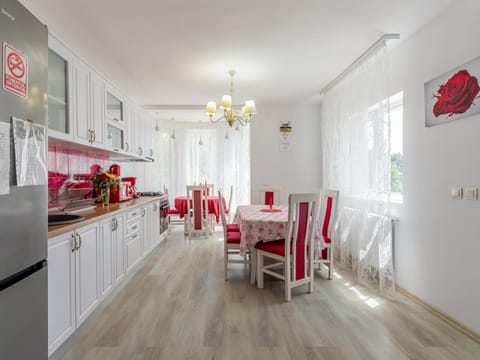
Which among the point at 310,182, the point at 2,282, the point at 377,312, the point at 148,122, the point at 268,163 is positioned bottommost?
the point at 377,312

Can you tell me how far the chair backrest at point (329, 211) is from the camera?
3.28m

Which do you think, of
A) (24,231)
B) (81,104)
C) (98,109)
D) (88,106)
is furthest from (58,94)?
(24,231)

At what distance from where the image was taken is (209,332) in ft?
7.12

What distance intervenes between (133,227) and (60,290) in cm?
155

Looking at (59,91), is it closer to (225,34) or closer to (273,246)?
(225,34)

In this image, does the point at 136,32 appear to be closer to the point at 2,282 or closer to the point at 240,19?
the point at 240,19

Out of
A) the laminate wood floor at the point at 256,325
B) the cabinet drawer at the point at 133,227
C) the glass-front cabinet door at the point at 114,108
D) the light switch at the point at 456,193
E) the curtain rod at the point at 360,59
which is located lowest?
the laminate wood floor at the point at 256,325

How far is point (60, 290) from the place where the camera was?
71.8 inches

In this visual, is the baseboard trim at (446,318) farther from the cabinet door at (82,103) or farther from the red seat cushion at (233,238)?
the cabinet door at (82,103)

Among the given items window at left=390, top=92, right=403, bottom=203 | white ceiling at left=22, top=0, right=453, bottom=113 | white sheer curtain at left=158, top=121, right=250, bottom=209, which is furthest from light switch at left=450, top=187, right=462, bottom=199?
white sheer curtain at left=158, top=121, right=250, bottom=209

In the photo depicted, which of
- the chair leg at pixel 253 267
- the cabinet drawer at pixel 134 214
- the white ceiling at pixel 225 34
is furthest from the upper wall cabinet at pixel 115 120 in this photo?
the chair leg at pixel 253 267

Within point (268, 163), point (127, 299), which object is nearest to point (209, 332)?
point (127, 299)

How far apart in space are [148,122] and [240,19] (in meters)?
3.44

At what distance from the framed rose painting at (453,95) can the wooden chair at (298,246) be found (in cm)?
125
